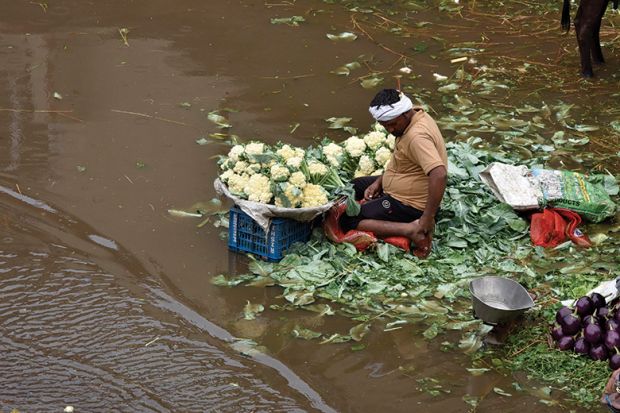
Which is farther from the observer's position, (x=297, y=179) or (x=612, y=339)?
(x=297, y=179)

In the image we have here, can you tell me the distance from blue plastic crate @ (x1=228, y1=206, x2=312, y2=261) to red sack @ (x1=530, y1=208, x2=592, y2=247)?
153 centimetres

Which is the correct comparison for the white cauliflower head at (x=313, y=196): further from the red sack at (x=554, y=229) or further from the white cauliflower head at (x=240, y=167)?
the red sack at (x=554, y=229)

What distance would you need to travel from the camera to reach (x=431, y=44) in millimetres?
10500

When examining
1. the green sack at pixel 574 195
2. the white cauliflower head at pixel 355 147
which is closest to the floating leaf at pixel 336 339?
the white cauliflower head at pixel 355 147

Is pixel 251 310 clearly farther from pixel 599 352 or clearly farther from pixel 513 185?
pixel 513 185

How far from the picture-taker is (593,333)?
5.04 m

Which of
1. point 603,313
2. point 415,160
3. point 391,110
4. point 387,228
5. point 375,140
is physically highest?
point 391,110

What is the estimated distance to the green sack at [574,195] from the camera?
21.6 feet

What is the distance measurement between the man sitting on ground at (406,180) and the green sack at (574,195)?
3.10 ft

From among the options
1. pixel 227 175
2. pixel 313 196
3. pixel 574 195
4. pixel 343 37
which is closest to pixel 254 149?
pixel 227 175

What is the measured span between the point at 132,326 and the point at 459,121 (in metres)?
4.03

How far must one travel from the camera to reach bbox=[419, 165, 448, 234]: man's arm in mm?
5969

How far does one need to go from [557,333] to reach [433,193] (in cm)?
124

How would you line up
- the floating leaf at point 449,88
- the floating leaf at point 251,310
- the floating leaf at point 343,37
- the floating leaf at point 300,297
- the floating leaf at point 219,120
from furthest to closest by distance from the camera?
1. the floating leaf at point 343,37
2. the floating leaf at point 449,88
3. the floating leaf at point 219,120
4. the floating leaf at point 300,297
5. the floating leaf at point 251,310
